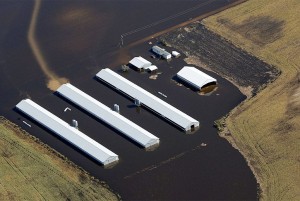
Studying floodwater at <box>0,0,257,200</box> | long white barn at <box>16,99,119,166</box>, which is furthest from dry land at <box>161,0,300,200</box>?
long white barn at <box>16,99,119,166</box>

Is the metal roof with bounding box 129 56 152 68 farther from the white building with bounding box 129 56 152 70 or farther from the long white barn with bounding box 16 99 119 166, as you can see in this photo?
the long white barn with bounding box 16 99 119 166

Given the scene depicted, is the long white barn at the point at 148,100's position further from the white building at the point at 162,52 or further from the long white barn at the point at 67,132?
the long white barn at the point at 67,132

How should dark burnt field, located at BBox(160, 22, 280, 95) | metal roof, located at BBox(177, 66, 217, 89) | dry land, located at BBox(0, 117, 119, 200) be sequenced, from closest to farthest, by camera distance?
dry land, located at BBox(0, 117, 119, 200) < metal roof, located at BBox(177, 66, 217, 89) < dark burnt field, located at BBox(160, 22, 280, 95)

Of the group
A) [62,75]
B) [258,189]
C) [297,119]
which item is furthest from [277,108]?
[62,75]

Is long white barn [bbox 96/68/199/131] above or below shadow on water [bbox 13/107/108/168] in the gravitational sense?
above

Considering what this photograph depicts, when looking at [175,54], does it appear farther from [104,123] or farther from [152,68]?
[104,123]

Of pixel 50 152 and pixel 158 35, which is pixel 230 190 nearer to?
pixel 50 152
